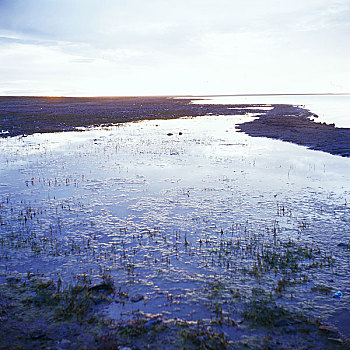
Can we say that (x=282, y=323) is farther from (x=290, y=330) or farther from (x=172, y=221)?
(x=172, y=221)

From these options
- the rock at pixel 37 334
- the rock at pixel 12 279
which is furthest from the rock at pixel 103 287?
the rock at pixel 12 279

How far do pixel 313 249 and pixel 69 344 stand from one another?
9.38 m

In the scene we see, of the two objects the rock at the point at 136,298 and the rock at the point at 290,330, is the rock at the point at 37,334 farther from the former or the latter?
the rock at the point at 290,330

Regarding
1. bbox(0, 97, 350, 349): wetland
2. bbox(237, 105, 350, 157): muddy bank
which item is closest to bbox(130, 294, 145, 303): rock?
bbox(0, 97, 350, 349): wetland

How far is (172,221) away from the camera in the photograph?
50.5 feet

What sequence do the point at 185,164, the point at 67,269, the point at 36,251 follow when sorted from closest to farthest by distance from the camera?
the point at 67,269, the point at 36,251, the point at 185,164

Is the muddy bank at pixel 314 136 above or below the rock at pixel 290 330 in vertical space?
above

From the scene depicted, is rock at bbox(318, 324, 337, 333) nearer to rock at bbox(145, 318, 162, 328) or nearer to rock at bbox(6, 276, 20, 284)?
rock at bbox(145, 318, 162, 328)

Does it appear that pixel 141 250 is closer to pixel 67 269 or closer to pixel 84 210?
pixel 67 269

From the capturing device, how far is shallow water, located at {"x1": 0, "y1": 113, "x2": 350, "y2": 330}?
10.2m

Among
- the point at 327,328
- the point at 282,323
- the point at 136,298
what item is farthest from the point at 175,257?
the point at 327,328

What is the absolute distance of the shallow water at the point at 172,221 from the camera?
33.6ft

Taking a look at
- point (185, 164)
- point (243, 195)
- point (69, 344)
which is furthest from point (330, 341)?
point (185, 164)

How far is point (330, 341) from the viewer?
25.5 feet
